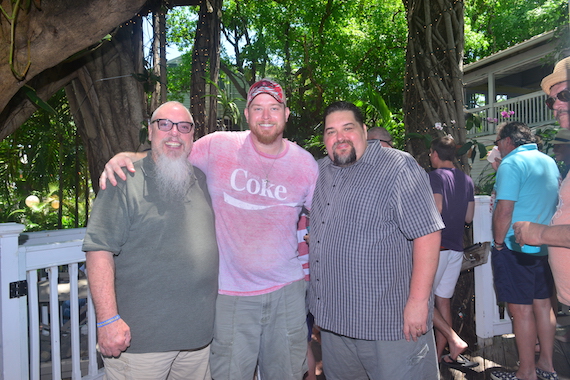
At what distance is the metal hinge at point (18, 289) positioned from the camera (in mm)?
2365

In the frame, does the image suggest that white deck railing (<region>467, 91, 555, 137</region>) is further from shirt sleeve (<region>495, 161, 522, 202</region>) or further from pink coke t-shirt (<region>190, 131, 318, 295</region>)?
pink coke t-shirt (<region>190, 131, 318, 295</region>)

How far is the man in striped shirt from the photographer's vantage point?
79.7 inches

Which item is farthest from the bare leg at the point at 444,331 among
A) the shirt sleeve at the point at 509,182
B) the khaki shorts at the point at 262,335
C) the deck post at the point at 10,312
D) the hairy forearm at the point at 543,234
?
the deck post at the point at 10,312

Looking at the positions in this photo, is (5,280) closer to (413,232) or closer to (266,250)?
(266,250)

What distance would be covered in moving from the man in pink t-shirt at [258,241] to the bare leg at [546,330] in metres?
1.89

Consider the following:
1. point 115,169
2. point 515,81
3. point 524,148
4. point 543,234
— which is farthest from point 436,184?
point 515,81

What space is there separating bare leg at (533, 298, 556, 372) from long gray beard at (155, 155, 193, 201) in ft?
8.74

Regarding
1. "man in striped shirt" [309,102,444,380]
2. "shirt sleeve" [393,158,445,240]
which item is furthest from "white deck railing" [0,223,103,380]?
"shirt sleeve" [393,158,445,240]

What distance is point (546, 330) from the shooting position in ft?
10.1

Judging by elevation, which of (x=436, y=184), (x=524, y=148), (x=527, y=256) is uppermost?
(x=524, y=148)

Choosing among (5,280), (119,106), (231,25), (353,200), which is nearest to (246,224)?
(353,200)

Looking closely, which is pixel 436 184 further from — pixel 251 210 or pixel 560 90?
pixel 251 210

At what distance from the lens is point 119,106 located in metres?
5.14

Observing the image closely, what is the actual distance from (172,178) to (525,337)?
271 centimetres
